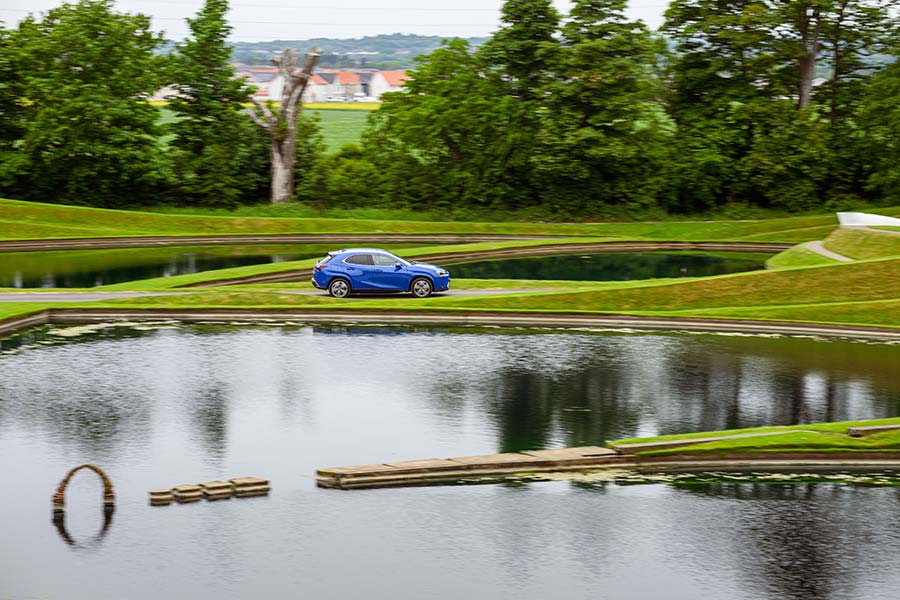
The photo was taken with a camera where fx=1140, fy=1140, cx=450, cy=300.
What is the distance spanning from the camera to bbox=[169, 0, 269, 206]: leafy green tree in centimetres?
8069

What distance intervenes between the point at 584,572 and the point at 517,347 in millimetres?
17839

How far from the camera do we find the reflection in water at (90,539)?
55.8ft

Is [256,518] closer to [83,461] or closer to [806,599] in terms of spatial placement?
[83,461]

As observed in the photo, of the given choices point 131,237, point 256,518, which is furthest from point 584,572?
point 131,237

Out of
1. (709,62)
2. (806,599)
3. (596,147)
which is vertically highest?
(709,62)

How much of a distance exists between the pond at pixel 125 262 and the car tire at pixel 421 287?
13.2m

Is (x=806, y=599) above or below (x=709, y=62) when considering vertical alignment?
below

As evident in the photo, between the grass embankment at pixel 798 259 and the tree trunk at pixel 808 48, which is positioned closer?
the grass embankment at pixel 798 259

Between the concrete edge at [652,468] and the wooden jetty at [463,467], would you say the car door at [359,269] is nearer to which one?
the wooden jetty at [463,467]

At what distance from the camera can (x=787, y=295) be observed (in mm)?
44125

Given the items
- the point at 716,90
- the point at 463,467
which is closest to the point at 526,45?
the point at 716,90

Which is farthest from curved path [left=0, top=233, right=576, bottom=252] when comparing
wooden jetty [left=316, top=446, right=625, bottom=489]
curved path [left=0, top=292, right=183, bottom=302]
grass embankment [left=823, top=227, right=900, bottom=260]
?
wooden jetty [left=316, top=446, right=625, bottom=489]

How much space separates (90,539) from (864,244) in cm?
4205

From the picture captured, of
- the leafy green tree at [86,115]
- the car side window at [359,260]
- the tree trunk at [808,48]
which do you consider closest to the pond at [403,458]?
the car side window at [359,260]
